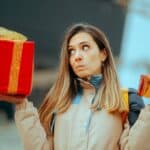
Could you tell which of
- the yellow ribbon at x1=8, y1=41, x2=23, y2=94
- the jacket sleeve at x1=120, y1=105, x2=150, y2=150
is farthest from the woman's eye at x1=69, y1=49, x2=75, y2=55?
the jacket sleeve at x1=120, y1=105, x2=150, y2=150

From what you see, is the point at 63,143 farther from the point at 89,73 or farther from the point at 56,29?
the point at 56,29

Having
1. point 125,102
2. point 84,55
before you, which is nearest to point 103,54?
point 84,55

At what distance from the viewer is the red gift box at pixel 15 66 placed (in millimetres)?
1649

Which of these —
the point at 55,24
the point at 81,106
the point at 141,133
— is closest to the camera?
the point at 141,133

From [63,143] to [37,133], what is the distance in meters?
0.09

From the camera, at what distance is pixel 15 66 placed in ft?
5.46

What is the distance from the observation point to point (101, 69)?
1.80 m

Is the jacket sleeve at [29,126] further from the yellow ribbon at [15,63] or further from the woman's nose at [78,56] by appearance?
the woman's nose at [78,56]

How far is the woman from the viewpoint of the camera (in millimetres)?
1685

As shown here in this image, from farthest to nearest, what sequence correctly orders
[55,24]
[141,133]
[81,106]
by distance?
[55,24]
[81,106]
[141,133]

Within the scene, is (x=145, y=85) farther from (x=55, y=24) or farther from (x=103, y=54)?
(x=55, y=24)

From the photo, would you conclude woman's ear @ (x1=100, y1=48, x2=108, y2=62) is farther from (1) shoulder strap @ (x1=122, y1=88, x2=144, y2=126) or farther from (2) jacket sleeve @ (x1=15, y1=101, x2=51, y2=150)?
(2) jacket sleeve @ (x1=15, y1=101, x2=51, y2=150)

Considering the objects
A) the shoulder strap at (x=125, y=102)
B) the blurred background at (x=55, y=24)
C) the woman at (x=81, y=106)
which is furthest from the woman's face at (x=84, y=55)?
the blurred background at (x=55, y=24)

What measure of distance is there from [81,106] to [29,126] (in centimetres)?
20
